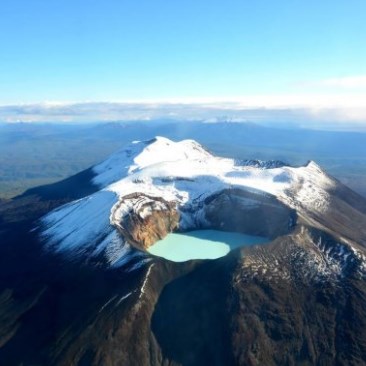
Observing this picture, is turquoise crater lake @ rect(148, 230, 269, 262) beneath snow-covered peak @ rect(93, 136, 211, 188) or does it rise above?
above

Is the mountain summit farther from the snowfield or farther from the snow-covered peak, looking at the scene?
the snow-covered peak

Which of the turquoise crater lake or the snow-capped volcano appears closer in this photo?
the turquoise crater lake

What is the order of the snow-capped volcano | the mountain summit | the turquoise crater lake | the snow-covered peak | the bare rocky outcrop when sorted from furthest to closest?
1. the snow-covered peak
2. the bare rocky outcrop
3. the snow-capped volcano
4. the turquoise crater lake
5. the mountain summit

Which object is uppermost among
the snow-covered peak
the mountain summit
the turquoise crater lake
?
the mountain summit

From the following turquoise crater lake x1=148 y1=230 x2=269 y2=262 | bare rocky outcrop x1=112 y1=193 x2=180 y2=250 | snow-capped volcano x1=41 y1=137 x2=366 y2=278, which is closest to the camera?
turquoise crater lake x1=148 y1=230 x2=269 y2=262

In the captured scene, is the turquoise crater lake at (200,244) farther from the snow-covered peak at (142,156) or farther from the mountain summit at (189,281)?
the snow-covered peak at (142,156)

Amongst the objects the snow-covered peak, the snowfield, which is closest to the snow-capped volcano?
the snowfield

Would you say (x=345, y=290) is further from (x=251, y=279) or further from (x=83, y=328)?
(x=83, y=328)
